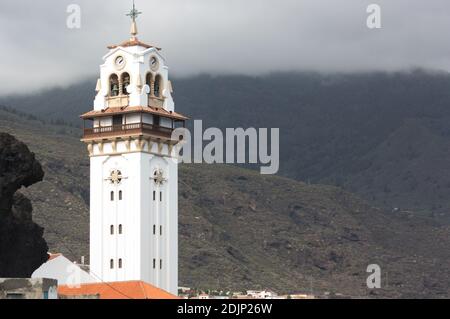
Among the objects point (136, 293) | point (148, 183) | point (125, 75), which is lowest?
point (136, 293)

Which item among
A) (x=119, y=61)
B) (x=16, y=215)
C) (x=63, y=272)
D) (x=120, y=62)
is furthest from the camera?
(x=119, y=61)

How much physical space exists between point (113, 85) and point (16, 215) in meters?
20.8

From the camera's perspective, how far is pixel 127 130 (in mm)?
111500

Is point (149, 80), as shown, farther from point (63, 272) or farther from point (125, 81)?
point (63, 272)

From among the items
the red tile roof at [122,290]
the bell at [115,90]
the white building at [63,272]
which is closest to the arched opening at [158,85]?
the bell at [115,90]

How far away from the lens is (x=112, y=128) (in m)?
113

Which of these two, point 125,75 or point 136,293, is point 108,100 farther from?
point 136,293

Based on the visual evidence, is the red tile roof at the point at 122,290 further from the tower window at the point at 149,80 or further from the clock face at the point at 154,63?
the clock face at the point at 154,63

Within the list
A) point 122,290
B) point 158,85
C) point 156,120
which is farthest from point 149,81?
point 122,290

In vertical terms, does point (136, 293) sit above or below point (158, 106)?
below

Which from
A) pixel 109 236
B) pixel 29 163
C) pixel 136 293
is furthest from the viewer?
pixel 109 236

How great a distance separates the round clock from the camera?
11300 cm
